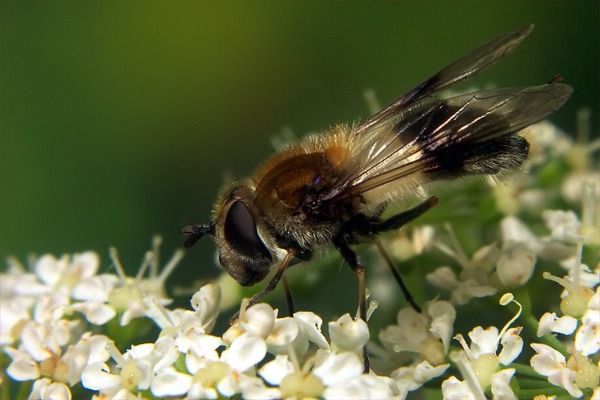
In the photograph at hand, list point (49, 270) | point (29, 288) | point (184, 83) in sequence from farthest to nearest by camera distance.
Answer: point (184, 83)
point (49, 270)
point (29, 288)

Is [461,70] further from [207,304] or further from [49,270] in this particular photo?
[49,270]

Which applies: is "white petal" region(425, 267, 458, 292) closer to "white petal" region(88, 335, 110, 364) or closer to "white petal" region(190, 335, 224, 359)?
"white petal" region(190, 335, 224, 359)

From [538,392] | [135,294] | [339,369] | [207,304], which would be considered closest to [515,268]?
[538,392]

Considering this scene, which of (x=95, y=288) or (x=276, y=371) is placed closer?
(x=276, y=371)

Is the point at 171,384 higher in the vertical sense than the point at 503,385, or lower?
higher

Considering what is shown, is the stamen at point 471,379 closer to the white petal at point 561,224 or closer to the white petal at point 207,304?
the white petal at point 207,304

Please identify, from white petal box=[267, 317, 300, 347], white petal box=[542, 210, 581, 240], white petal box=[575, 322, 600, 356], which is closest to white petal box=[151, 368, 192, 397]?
white petal box=[267, 317, 300, 347]

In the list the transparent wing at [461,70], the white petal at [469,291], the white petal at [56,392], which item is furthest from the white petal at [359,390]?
the transparent wing at [461,70]
